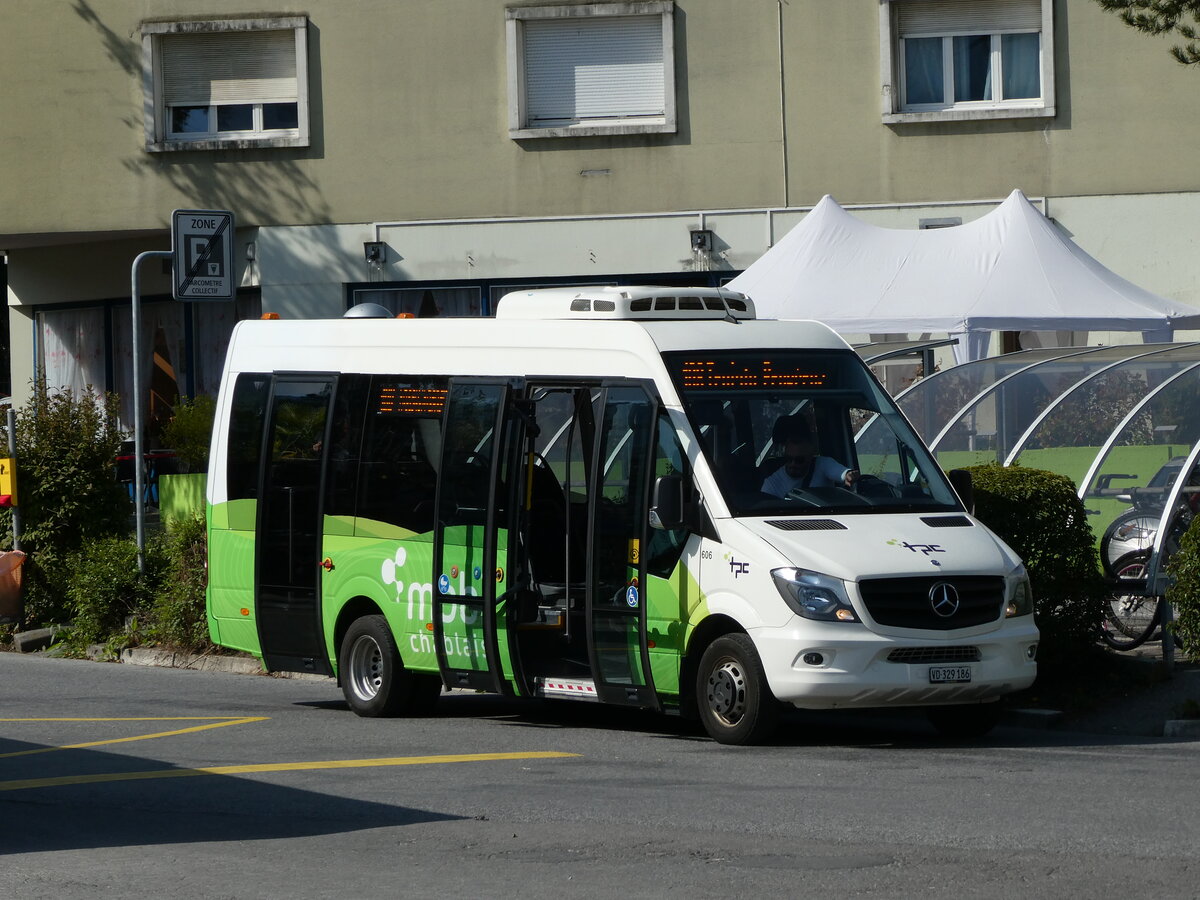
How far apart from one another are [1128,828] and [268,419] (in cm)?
741

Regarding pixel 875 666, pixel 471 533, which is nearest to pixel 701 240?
pixel 471 533

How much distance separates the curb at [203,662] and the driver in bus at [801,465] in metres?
6.08

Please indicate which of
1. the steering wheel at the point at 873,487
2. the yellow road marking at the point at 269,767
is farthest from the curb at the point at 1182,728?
the yellow road marking at the point at 269,767

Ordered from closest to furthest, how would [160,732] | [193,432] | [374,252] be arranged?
[160,732], [193,432], [374,252]

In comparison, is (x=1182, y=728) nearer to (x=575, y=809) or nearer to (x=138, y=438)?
(x=575, y=809)

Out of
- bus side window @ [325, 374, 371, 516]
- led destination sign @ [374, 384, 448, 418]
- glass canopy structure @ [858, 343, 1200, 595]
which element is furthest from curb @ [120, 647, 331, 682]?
glass canopy structure @ [858, 343, 1200, 595]

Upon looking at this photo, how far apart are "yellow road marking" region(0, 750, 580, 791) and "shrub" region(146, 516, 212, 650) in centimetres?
631

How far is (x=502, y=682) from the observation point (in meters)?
12.0

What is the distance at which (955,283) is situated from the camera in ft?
61.5

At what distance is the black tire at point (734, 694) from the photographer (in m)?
10.6

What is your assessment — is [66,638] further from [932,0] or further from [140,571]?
[932,0]

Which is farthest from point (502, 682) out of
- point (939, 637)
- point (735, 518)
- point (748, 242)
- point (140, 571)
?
point (748, 242)

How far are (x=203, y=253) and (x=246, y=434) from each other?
3553 millimetres

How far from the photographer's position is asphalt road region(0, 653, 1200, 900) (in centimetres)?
734
